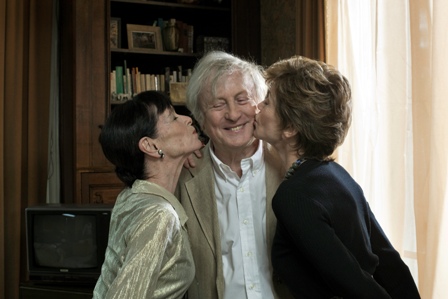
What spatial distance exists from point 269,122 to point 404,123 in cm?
130

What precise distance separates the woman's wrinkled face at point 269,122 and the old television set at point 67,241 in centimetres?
192

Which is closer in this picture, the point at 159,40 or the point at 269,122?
the point at 269,122

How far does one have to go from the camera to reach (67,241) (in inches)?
141

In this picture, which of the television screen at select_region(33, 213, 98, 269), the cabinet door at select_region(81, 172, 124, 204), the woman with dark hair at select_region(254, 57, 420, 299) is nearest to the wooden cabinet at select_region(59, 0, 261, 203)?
the cabinet door at select_region(81, 172, 124, 204)

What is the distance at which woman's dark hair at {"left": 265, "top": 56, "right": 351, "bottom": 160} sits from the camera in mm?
1595

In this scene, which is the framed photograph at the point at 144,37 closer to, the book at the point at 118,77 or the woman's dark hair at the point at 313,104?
the book at the point at 118,77

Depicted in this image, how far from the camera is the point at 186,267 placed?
1.67 meters

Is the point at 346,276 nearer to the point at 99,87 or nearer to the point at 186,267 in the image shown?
the point at 186,267

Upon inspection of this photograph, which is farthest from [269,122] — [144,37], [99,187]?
[144,37]

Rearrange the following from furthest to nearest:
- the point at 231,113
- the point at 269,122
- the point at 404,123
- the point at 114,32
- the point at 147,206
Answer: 1. the point at 114,32
2. the point at 404,123
3. the point at 231,113
4. the point at 269,122
5. the point at 147,206

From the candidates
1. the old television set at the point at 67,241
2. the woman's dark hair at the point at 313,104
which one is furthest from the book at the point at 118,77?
the woman's dark hair at the point at 313,104

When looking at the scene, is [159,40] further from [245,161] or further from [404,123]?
[245,161]

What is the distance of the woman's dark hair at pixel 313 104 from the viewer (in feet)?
5.23

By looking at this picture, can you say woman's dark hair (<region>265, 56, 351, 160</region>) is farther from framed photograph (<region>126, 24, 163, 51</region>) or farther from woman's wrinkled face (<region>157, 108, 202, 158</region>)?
framed photograph (<region>126, 24, 163, 51</region>)
